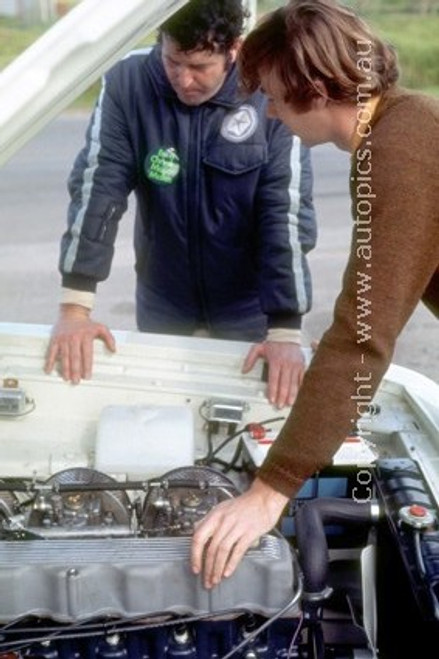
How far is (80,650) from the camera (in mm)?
1390

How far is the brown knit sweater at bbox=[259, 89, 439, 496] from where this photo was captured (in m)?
1.24

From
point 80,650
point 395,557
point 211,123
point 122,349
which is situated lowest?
point 80,650

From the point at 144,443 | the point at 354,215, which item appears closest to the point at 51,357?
the point at 144,443

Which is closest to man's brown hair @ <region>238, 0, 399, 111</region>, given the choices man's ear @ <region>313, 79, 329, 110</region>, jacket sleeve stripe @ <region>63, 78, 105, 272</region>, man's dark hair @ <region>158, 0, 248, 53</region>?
man's ear @ <region>313, 79, 329, 110</region>

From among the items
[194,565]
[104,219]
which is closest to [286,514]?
[194,565]

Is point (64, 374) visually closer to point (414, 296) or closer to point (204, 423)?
point (204, 423)

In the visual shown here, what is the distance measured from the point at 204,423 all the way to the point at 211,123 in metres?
0.83

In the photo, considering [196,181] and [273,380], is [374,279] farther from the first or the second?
[196,181]

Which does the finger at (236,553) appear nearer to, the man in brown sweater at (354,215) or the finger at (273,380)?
the man in brown sweater at (354,215)

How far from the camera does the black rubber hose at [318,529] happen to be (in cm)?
142

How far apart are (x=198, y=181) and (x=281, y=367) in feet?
2.08

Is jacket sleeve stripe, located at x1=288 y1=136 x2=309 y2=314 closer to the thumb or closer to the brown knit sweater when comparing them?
the thumb

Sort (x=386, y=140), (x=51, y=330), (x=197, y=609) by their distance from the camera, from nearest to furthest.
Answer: (x=386, y=140), (x=197, y=609), (x=51, y=330)

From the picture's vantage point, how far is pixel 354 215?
141 centimetres
